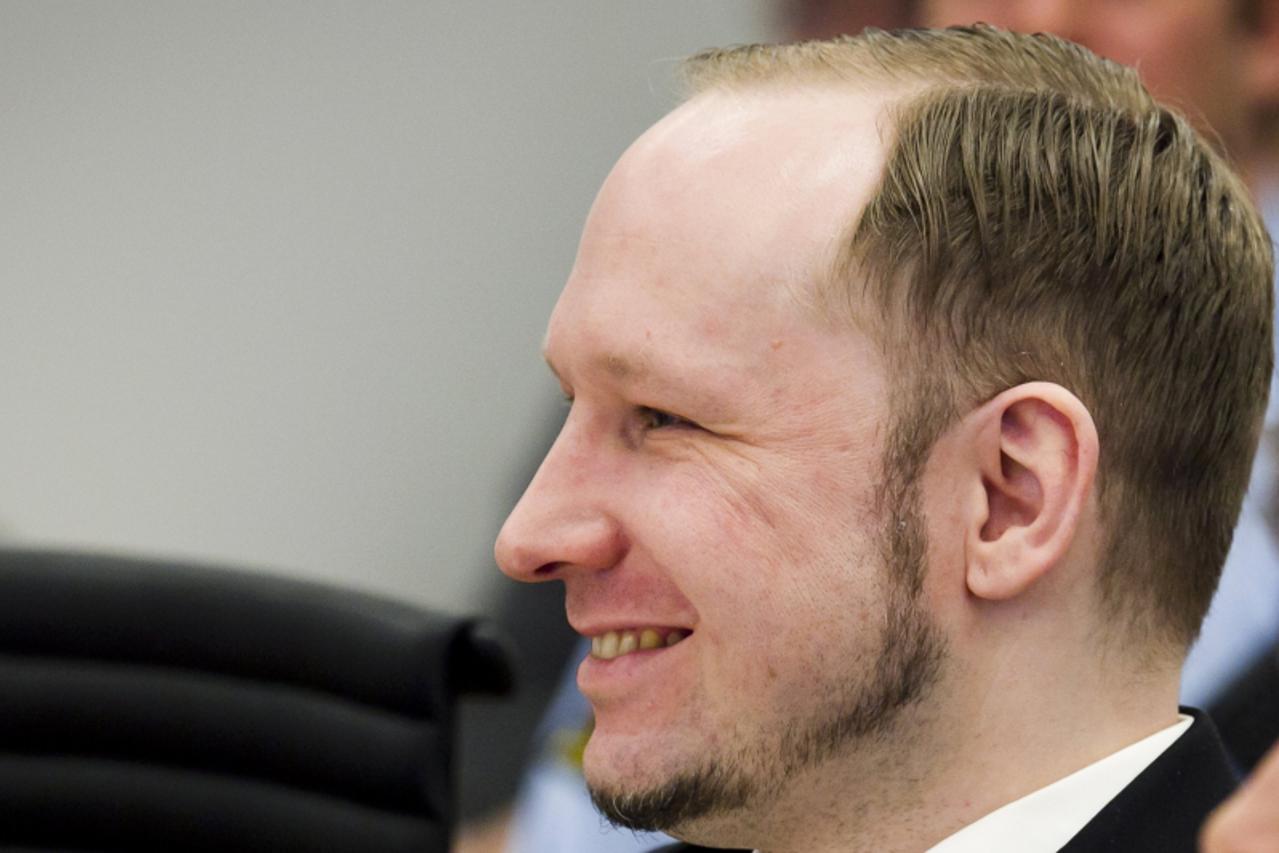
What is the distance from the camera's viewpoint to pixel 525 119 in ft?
9.02

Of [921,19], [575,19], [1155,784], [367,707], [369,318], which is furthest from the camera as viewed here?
[369,318]

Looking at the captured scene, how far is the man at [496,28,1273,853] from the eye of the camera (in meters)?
1.08

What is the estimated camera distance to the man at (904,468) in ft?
3.55

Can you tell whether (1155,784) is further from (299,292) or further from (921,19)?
(299,292)

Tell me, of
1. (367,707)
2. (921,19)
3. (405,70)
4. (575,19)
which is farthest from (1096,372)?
(405,70)

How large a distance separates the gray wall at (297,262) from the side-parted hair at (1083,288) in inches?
60.1

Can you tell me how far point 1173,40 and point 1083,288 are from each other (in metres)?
0.94

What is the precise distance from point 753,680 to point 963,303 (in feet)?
0.97

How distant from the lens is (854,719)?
43.1 inches

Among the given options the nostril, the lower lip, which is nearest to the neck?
the lower lip

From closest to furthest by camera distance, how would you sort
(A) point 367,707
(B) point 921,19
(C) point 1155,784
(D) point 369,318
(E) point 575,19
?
(C) point 1155,784, (A) point 367,707, (B) point 921,19, (E) point 575,19, (D) point 369,318

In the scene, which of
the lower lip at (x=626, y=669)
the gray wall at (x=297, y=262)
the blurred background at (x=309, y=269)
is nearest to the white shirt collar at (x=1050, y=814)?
the lower lip at (x=626, y=669)

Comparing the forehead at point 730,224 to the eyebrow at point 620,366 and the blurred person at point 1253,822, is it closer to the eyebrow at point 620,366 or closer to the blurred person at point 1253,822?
the eyebrow at point 620,366

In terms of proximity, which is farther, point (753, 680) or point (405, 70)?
point (405, 70)
